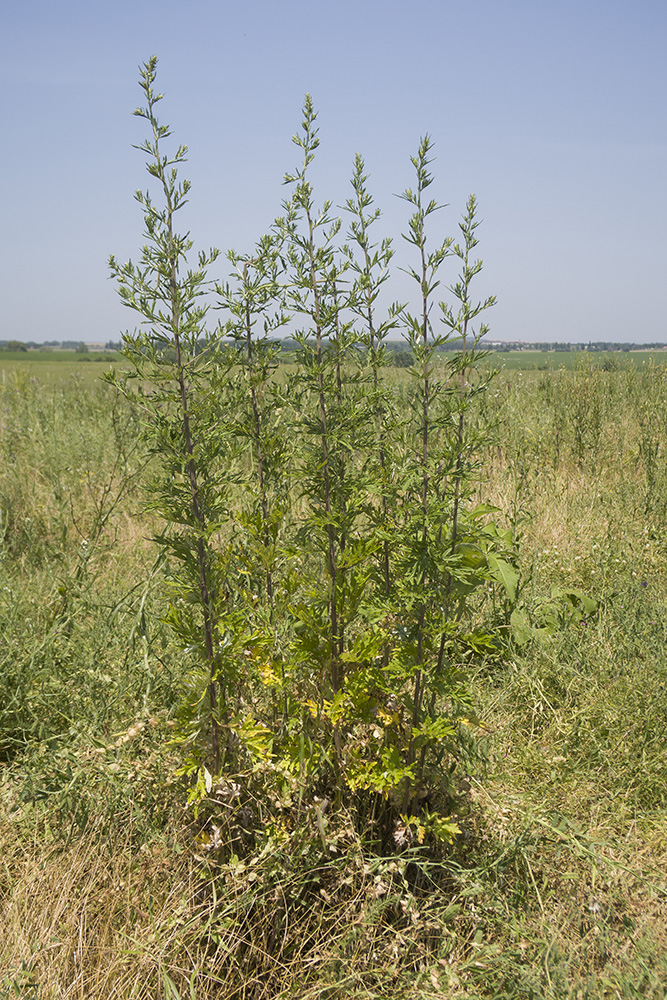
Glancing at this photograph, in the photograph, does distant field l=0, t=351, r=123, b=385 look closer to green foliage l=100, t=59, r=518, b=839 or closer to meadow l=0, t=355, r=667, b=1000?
green foliage l=100, t=59, r=518, b=839

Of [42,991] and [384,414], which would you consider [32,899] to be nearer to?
[42,991]

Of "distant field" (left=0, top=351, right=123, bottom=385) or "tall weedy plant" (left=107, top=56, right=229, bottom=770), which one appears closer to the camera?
"tall weedy plant" (left=107, top=56, right=229, bottom=770)

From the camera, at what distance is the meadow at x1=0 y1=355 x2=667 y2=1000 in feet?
5.49

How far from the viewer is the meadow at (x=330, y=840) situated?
1.67m

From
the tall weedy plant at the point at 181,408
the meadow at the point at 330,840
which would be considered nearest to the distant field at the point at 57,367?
the tall weedy plant at the point at 181,408

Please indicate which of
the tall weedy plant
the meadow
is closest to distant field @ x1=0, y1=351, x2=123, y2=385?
the tall weedy plant

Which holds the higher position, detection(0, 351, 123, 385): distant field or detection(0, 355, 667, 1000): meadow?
detection(0, 351, 123, 385): distant field

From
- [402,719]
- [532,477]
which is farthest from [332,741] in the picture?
[532,477]

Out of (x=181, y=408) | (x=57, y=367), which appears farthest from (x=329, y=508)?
(x=57, y=367)

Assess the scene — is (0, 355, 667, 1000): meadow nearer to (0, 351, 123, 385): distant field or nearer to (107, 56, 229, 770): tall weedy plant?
(107, 56, 229, 770): tall weedy plant

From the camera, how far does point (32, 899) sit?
181 cm

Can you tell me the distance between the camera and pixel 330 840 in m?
1.87

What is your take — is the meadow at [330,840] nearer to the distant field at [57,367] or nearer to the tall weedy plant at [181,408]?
the tall weedy plant at [181,408]

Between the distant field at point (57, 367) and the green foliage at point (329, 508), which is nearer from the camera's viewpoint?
the green foliage at point (329, 508)
